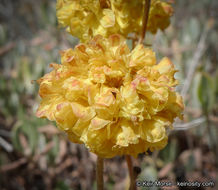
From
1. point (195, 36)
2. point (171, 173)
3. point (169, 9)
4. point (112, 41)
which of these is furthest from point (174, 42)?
point (112, 41)

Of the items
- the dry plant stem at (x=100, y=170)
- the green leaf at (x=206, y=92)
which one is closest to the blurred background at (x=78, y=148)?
the green leaf at (x=206, y=92)

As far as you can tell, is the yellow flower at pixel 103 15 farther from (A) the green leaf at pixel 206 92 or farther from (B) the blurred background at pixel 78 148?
(A) the green leaf at pixel 206 92

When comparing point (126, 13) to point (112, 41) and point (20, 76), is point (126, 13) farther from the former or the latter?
point (20, 76)

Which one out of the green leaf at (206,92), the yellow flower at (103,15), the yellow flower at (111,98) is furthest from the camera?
the green leaf at (206,92)

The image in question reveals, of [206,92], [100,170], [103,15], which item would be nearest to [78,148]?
[206,92]

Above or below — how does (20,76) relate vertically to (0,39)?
below

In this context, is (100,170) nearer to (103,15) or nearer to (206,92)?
(103,15)
